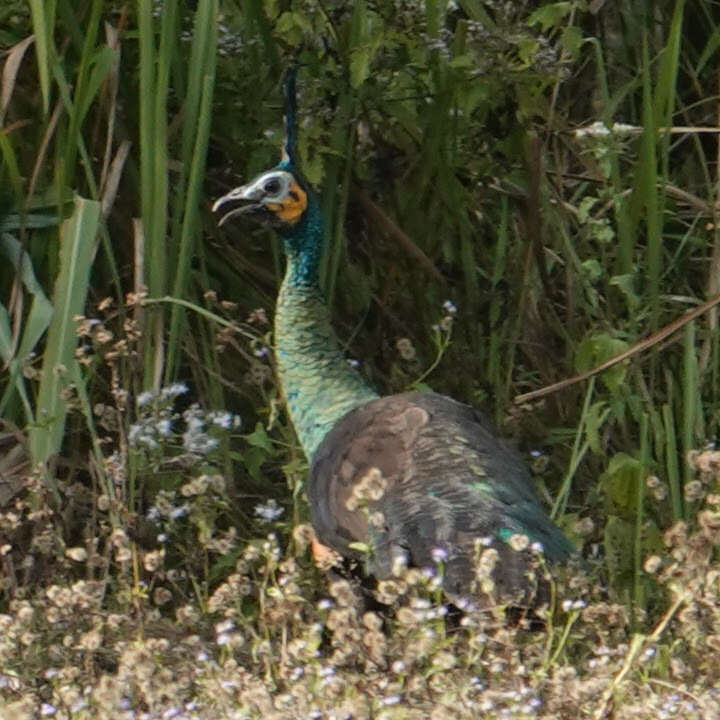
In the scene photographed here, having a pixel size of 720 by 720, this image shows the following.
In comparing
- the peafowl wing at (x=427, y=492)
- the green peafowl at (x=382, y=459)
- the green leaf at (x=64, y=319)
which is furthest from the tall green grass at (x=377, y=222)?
the peafowl wing at (x=427, y=492)

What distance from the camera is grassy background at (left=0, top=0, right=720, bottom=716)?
4512 mm

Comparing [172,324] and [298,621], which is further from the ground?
[172,324]

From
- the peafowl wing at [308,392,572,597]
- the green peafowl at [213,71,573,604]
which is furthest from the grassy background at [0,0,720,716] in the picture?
the peafowl wing at [308,392,572,597]

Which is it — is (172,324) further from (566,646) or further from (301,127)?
(566,646)

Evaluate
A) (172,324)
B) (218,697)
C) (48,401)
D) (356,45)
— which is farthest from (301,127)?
(218,697)

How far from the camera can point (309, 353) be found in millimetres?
4648

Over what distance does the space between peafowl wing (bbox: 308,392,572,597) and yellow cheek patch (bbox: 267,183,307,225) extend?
1.59ft

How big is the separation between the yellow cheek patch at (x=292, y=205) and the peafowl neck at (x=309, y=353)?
2cm

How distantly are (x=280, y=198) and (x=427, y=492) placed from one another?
37.5 inches

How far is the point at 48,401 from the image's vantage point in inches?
176

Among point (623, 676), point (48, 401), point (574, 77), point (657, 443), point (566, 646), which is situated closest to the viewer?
point (623, 676)

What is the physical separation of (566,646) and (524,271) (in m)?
1.51

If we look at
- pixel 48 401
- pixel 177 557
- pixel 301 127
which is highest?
pixel 301 127

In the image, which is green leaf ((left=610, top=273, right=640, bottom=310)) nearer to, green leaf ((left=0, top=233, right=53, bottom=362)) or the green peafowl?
the green peafowl
